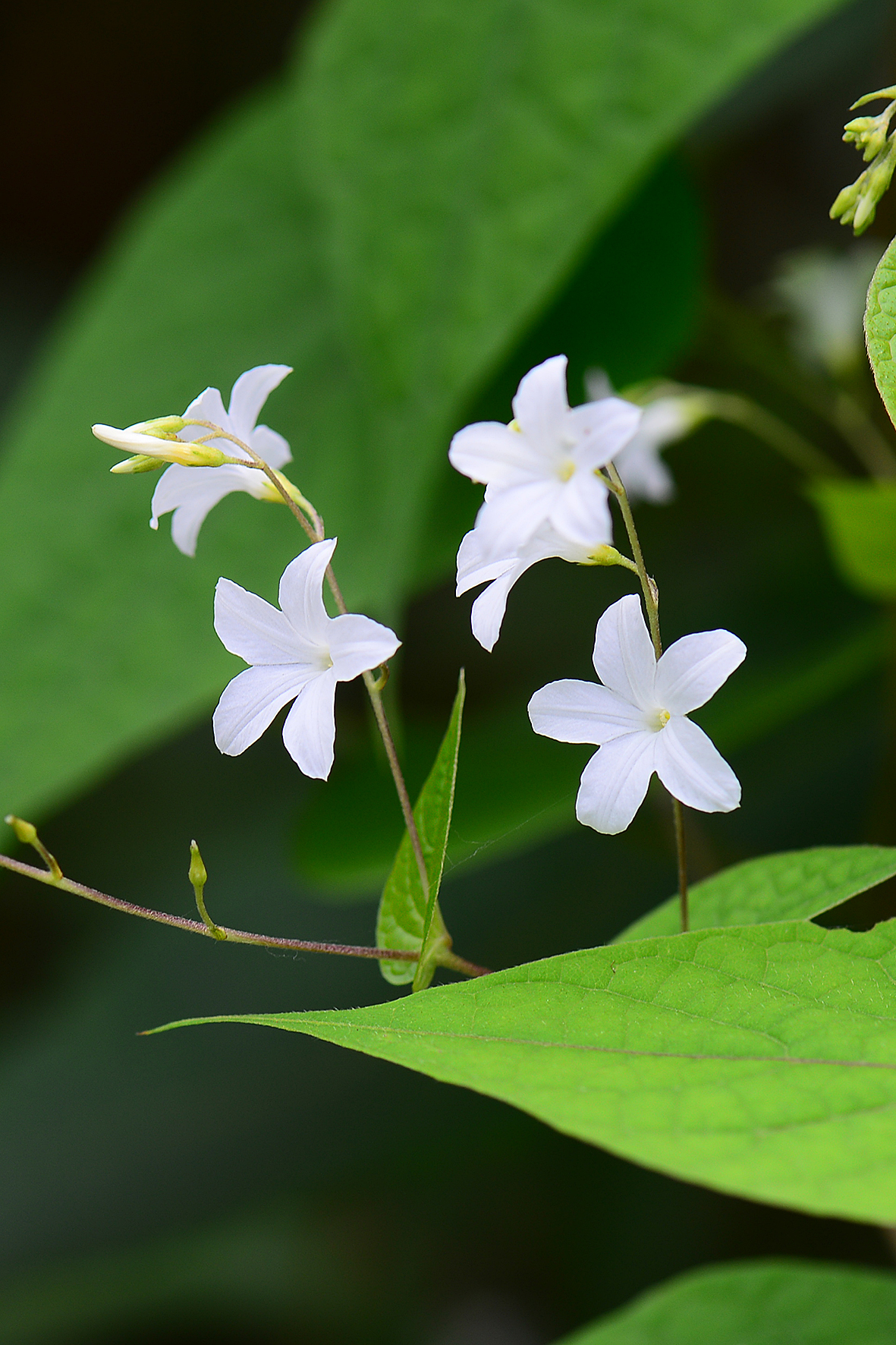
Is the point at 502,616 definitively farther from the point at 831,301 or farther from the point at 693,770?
the point at 831,301

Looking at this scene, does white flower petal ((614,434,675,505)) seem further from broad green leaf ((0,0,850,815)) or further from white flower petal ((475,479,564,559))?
white flower petal ((475,479,564,559))

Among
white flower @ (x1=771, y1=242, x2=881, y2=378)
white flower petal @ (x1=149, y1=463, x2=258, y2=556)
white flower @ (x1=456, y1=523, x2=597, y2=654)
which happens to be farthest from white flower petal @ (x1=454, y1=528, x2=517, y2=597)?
white flower @ (x1=771, y1=242, x2=881, y2=378)

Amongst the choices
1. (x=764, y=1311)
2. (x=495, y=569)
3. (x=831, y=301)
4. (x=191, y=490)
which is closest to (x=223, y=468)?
(x=191, y=490)

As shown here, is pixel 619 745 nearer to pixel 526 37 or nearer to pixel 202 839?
pixel 526 37

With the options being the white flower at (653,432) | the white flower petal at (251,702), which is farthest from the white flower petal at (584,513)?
the white flower at (653,432)

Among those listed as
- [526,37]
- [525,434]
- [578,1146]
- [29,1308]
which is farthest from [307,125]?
[29,1308]

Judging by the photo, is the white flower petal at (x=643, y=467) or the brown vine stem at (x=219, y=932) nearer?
the brown vine stem at (x=219, y=932)

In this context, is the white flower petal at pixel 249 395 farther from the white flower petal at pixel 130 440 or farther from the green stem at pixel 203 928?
the green stem at pixel 203 928
